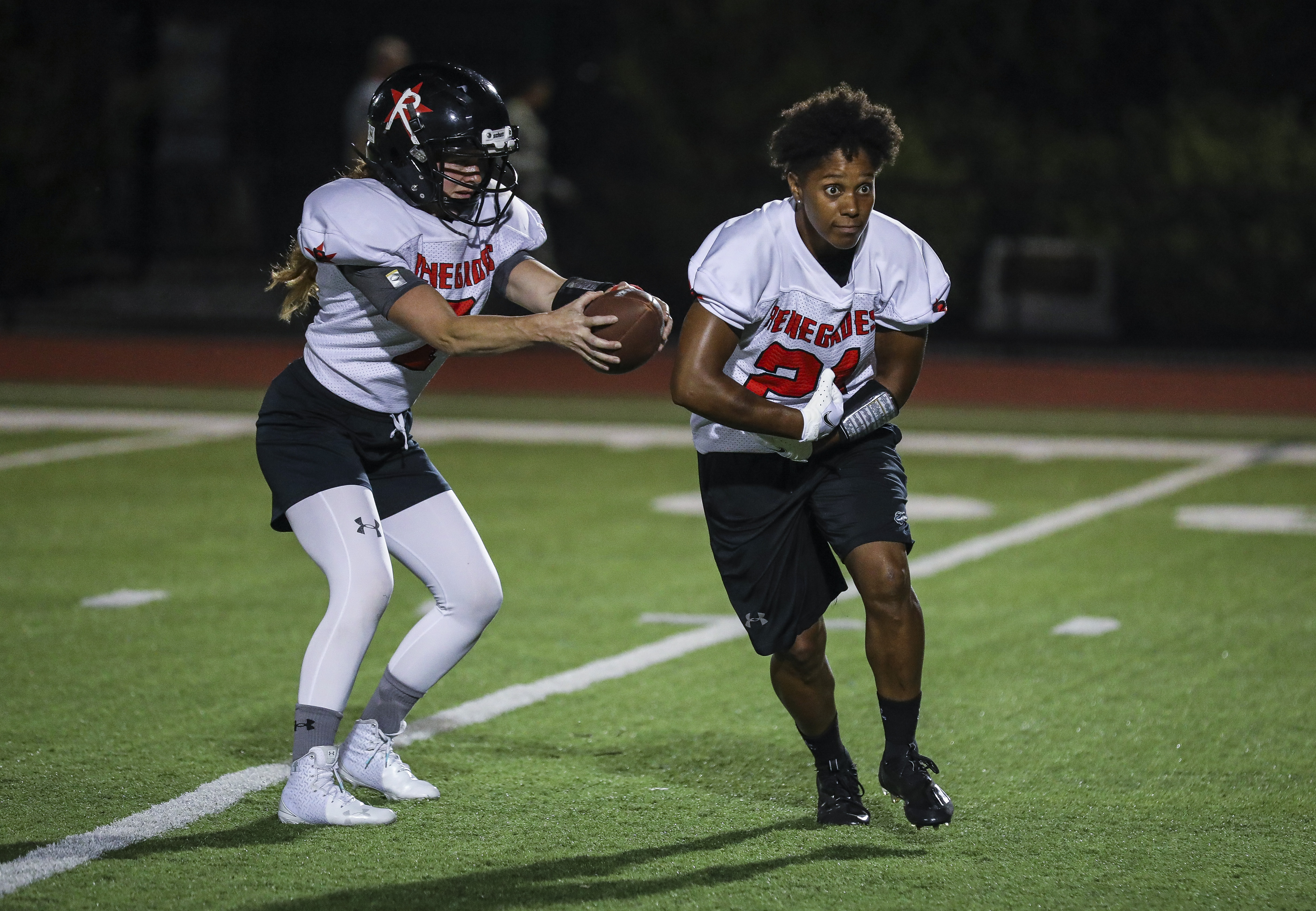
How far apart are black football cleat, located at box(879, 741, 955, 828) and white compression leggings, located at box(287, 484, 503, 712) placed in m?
0.99

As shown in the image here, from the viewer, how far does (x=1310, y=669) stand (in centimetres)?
572

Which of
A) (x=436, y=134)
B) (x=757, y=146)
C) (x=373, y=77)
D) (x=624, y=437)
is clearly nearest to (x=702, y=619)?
(x=436, y=134)

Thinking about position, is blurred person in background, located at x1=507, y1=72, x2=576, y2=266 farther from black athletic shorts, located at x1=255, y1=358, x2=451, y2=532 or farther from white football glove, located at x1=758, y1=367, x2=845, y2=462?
white football glove, located at x1=758, y1=367, x2=845, y2=462

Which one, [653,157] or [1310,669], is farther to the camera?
[653,157]

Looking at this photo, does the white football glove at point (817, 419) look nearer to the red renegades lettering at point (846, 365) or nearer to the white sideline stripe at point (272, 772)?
the red renegades lettering at point (846, 365)

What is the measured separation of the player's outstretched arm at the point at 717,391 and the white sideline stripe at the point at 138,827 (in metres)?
1.45

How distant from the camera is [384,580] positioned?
421 centimetres

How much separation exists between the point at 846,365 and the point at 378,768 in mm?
1478

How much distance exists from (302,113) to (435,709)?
20.1 metres

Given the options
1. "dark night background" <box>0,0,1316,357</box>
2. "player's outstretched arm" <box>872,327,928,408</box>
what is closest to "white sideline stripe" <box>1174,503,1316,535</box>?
"player's outstretched arm" <box>872,327,928,408</box>

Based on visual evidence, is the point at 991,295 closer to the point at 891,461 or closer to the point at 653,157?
the point at 653,157

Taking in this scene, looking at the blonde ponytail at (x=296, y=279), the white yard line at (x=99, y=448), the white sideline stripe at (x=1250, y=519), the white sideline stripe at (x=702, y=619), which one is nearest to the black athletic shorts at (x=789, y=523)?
the blonde ponytail at (x=296, y=279)

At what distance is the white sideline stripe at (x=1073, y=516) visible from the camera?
7449mm

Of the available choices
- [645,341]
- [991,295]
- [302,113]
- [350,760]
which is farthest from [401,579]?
[302,113]
